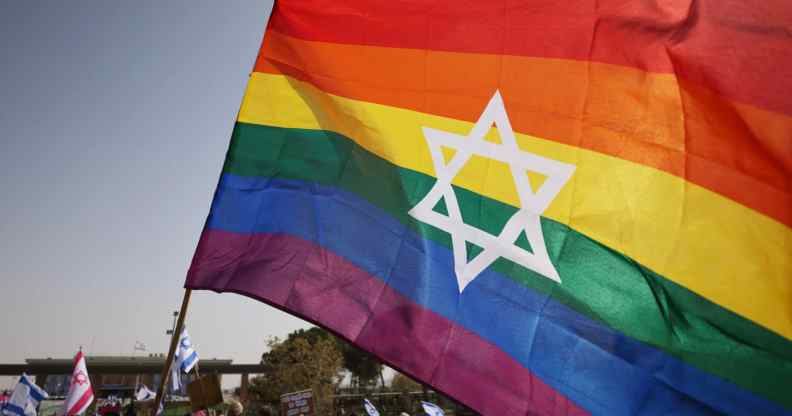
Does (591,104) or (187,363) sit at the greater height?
(591,104)

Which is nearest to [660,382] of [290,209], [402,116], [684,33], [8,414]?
[684,33]

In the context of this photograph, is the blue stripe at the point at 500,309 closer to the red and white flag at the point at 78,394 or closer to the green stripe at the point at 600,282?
the green stripe at the point at 600,282

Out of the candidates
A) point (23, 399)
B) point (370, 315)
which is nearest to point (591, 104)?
point (370, 315)

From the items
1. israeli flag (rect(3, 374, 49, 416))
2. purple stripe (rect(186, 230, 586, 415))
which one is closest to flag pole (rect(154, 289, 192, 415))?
purple stripe (rect(186, 230, 586, 415))

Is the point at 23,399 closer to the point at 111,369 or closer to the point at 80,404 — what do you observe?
the point at 80,404

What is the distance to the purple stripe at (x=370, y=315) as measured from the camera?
3.24 metres

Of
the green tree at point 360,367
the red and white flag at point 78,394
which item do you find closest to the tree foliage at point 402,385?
the green tree at point 360,367

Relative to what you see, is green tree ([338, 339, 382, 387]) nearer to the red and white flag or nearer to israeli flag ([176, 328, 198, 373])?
israeli flag ([176, 328, 198, 373])

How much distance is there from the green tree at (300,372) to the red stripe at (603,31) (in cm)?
4434

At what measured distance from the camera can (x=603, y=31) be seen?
358cm

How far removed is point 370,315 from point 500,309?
2.71ft

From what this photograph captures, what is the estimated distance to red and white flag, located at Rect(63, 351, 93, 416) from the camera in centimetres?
1462

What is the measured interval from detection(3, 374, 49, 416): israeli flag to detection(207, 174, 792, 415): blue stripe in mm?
16330

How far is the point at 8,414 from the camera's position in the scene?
1680 cm
